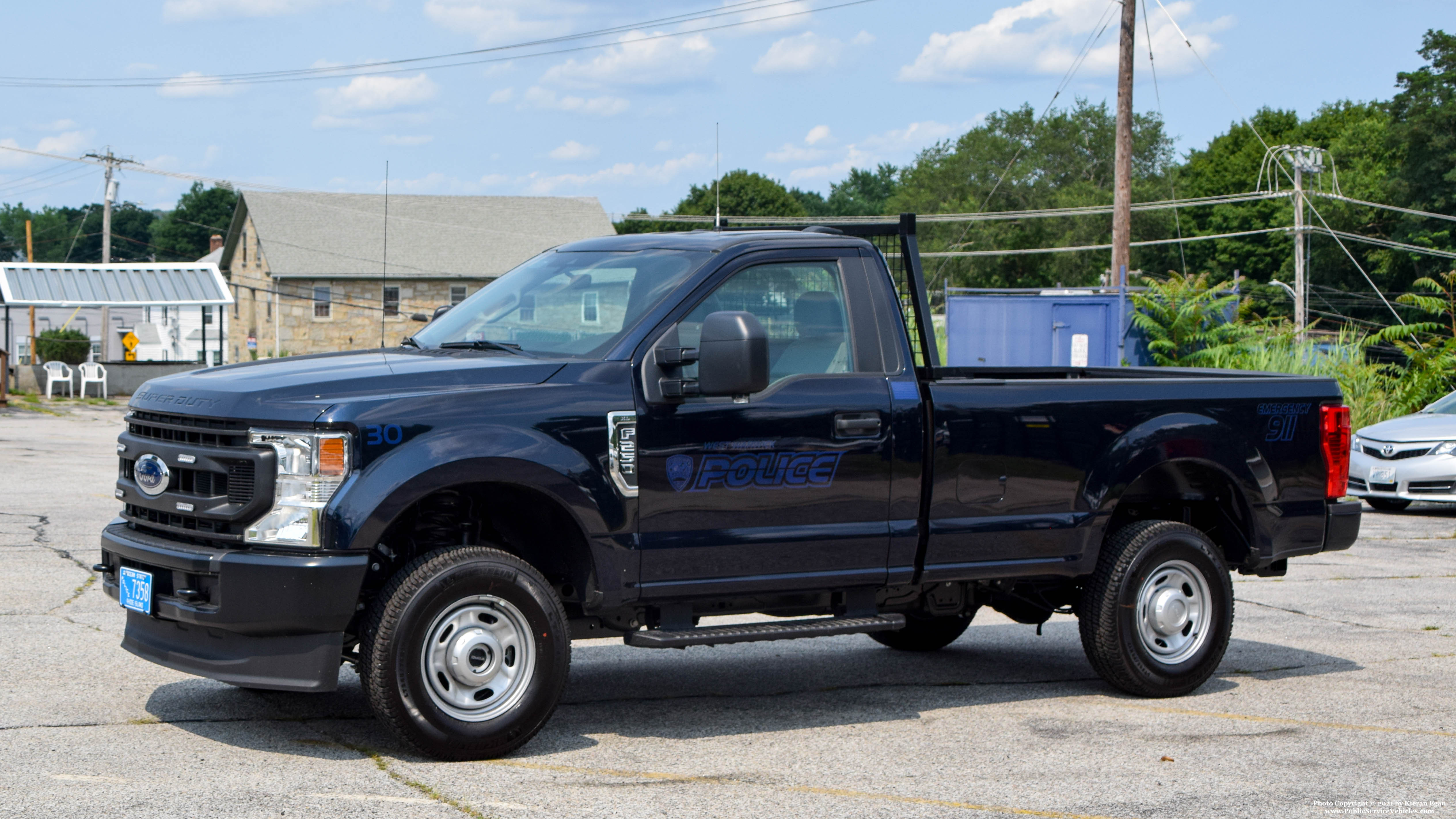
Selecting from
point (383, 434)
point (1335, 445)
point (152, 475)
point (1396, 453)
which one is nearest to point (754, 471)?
point (383, 434)

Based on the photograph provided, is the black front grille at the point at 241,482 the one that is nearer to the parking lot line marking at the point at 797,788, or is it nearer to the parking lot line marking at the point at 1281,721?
the parking lot line marking at the point at 797,788

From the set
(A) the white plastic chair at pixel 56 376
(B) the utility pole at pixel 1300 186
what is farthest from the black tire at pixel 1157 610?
(B) the utility pole at pixel 1300 186

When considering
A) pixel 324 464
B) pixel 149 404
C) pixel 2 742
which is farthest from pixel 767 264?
pixel 2 742

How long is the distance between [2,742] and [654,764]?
8.41ft

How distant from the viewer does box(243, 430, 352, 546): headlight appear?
5180 mm

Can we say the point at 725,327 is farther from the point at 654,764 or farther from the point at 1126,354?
the point at 1126,354

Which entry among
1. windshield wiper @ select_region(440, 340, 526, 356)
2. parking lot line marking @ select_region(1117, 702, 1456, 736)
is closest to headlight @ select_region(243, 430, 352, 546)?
windshield wiper @ select_region(440, 340, 526, 356)

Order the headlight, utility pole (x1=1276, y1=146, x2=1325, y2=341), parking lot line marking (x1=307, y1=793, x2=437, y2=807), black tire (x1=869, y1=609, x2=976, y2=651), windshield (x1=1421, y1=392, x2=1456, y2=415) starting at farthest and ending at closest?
utility pole (x1=1276, y1=146, x2=1325, y2=341)
windshield (x1=1421, y1=392, x2=1456, y2=415)
black tire (x1=869, y1=609, x2=976, y2=651)
the headlight
parking lot line marking (x1=307, y1=793, x2=437, y2=807)

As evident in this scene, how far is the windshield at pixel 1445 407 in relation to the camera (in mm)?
17031

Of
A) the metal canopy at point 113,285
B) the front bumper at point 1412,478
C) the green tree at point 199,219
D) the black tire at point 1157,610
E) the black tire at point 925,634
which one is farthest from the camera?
the green tree at point 199,219

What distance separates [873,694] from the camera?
23.1 ft

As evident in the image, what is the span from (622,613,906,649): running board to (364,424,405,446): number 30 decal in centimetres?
125

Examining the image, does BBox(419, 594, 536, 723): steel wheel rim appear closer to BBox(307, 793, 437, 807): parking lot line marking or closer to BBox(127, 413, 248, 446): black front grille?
BBox(307, 793, 437, 807): parking lot line marking

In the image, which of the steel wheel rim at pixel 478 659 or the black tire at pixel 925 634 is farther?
the black tire at pixel 925 634
